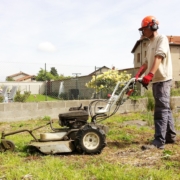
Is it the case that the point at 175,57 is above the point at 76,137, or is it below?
above

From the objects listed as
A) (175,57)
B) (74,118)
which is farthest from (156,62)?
(175,57)

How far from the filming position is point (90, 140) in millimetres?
3871

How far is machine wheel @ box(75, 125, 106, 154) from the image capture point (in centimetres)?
381

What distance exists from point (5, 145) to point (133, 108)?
20.7 ft

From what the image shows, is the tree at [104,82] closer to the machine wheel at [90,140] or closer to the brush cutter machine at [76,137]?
the brush cutter machine at [76,137]

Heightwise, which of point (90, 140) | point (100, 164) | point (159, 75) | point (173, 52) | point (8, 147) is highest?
point (173, 52)

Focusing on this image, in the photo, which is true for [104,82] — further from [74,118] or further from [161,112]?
[74,118]

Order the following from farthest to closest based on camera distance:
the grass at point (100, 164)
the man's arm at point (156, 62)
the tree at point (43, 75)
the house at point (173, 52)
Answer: the house at point (173, 52) → the tree at point (43, 75) → the man's arm at point (156, 62) → the grass at point (100, 164)

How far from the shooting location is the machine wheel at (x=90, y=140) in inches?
150

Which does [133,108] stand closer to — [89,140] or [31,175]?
[89,140]

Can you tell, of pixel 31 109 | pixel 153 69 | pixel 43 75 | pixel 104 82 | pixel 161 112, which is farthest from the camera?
pixel 43 75

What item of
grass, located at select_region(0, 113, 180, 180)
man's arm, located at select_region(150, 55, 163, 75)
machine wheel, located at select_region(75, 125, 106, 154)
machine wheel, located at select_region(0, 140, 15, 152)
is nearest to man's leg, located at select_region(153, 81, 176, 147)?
grass, located at select_region(0, 113, 180, 180)

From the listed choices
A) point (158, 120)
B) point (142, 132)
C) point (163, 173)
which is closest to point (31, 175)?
point (163, 173)

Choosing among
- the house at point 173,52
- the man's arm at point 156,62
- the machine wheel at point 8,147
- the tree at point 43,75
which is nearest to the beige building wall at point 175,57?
the house at point 173,52
